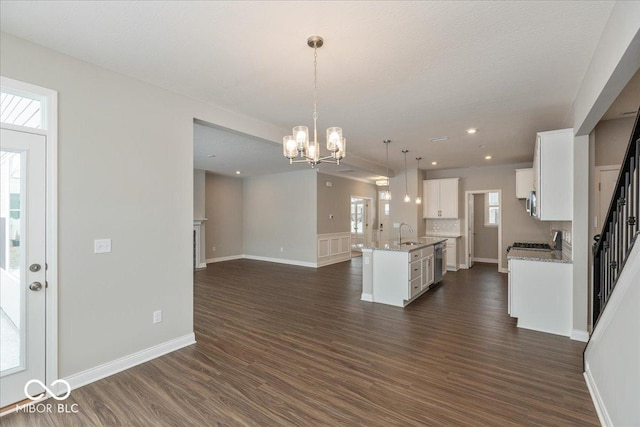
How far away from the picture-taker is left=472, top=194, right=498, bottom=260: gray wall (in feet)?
28.8

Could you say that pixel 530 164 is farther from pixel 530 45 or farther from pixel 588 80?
pixel 530 45

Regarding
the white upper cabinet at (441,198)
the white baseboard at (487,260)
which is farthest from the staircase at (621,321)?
the white baseboard at (487,260)

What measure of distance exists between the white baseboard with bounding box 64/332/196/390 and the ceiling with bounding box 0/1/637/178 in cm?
263

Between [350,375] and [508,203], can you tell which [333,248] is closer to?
[508,203]

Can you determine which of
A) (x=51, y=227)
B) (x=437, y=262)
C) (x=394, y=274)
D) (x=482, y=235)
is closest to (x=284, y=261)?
(x=437, y=262)

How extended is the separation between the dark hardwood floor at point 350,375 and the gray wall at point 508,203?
12.8ft

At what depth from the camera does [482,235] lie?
8.93m

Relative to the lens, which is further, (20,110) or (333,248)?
(333,248)

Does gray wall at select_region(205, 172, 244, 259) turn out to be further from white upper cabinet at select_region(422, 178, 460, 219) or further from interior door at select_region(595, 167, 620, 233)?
interior door at select_region(595, 167, 620, 233)

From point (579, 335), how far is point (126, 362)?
478cm

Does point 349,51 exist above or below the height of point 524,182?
above

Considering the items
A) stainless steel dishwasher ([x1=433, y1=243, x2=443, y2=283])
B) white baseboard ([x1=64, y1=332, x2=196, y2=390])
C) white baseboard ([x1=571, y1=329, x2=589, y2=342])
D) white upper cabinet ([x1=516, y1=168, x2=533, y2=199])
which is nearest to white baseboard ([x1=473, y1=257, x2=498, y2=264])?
white upper cabinet ([x1=516, y1=168, x2=533, y2=199])

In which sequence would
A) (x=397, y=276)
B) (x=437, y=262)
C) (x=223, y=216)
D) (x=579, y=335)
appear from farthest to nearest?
(x=223, y=216) → (x=437, y=262) → (x=397, y=276) → (x=579, y=335)

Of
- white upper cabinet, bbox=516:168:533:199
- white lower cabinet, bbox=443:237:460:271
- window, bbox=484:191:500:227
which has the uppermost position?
white upper cabinet, bbox=516:168:533:199
